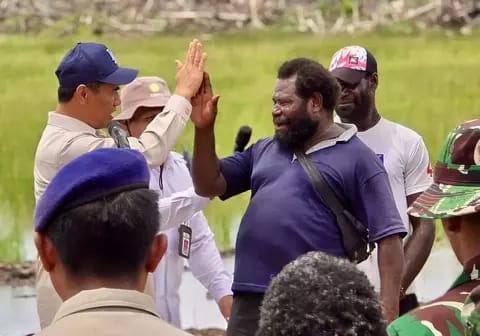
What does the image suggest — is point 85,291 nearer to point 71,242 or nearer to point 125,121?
point 71,242

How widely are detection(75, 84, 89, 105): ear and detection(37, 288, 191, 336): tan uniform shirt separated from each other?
6.08 feet

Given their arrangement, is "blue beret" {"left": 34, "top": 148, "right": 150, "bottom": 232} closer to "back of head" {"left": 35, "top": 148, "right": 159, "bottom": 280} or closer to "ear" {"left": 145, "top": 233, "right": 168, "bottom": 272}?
"back of head" {"left": 35, "top": 148, "right": 159, "bottom": 280}

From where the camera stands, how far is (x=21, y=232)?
359 inches

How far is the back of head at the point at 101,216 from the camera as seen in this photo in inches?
85.0

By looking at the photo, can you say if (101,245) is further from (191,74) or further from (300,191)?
(191,74)

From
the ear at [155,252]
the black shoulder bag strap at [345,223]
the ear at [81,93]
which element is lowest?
the black shoulder bag strap at [345,223]

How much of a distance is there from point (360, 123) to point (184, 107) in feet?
3.07

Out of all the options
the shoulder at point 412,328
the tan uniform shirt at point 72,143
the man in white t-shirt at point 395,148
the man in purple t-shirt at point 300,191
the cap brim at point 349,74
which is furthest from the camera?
the cap brim at point 349,74

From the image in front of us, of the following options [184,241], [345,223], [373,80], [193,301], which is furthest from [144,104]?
[193,301]

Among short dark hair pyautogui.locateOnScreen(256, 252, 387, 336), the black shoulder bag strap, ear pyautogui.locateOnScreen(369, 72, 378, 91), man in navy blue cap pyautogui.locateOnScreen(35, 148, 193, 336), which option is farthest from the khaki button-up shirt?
short dark hair pyautogui.locateOnScreen(256, 252, 387, 336)

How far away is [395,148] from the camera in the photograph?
4609mm

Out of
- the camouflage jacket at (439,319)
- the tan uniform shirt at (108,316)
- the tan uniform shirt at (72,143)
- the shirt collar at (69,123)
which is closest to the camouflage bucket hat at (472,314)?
the camouflage jacket at (439,319)

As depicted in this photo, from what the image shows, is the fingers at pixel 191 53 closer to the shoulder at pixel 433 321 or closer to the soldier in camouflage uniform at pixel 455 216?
the soldier in camouflage uniform at pixel 455 216

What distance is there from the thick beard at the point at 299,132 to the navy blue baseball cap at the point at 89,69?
0.54m
